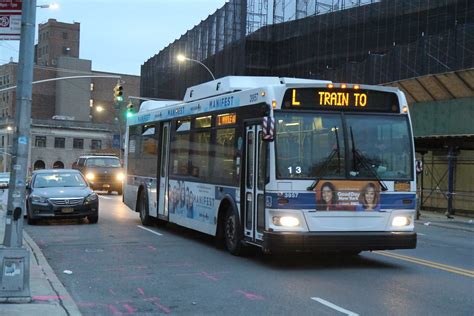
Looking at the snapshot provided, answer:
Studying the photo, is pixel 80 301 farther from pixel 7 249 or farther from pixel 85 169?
pixel 85 169

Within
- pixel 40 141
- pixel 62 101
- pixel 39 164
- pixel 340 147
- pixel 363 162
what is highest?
pixel 62 101

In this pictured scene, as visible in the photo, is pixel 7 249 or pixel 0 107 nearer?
pixel 7 249

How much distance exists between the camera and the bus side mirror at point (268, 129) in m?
9.35

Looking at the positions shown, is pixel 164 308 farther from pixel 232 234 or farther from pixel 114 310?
pixel 232 234

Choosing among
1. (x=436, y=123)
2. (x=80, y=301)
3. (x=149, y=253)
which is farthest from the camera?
(x=436, y=123)

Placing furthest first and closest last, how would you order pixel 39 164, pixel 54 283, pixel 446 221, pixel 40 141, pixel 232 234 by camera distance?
pixel 39 164 → pixel 40 141 → pixel 446 221 → pixel 232 234 → pixel 54 283

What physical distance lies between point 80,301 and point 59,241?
235 inches

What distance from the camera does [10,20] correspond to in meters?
7.55

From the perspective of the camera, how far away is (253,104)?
34.2 feet

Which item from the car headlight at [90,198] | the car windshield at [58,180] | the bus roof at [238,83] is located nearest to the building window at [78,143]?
the car windshield at [58,180]

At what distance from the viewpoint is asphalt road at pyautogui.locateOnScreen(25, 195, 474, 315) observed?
742cm

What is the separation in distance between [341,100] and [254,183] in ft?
6.48

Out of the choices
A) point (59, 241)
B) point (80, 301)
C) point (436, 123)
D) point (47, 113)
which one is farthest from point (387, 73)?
point (47, 113)

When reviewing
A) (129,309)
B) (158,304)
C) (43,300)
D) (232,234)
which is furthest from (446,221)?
(43,300)
